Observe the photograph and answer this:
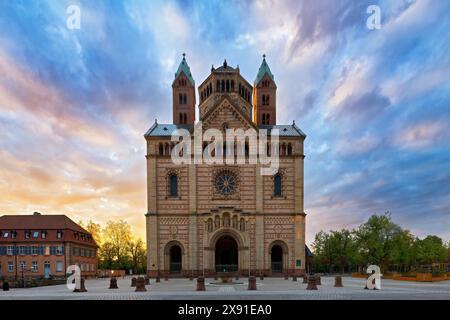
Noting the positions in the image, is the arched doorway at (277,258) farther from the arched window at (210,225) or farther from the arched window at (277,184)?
the arched window at (210,225)

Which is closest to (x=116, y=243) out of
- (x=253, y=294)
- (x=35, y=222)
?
(x=35, y=222)

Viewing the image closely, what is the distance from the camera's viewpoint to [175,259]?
2190 inches

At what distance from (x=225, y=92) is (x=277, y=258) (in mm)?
27282

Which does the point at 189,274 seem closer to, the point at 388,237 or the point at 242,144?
the point at 242,144

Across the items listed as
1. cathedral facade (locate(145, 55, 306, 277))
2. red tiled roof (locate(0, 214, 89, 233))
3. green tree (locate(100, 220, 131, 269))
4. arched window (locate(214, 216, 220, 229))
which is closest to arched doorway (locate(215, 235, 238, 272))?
cathedral facade (locate(145, 55, 306, 277))

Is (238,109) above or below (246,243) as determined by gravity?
above

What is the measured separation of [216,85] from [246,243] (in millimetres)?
26775

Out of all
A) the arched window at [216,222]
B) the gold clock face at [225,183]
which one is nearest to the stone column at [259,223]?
the gold clock face at [225,183]

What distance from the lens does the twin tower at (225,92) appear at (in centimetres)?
6456

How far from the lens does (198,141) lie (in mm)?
56281

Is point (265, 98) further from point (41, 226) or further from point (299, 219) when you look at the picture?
point (41, 226)

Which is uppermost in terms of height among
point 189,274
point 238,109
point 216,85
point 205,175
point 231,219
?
point 216,85
